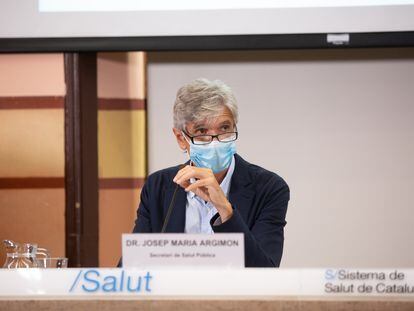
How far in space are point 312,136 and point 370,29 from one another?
533 mm

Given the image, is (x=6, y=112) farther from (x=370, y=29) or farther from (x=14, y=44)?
(x=370, y=29)

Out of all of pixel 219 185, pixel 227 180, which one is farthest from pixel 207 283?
pixel 227 180

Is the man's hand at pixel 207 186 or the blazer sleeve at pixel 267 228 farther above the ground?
the man's hand at pixel 207 186

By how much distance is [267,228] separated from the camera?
156cm

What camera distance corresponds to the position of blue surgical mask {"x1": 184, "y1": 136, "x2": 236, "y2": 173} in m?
1.75

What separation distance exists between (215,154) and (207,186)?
1.40 feet

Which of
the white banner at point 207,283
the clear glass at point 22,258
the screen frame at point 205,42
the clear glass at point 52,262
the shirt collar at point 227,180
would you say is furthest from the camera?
the screen frame at point 205,42

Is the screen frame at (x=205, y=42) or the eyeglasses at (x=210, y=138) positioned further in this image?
the screen frame at (x=205, y=42)

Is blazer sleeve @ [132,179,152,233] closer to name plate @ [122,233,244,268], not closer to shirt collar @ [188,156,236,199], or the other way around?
shirt collar @ [188,156,236,199]

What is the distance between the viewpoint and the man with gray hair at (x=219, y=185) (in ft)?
5.08

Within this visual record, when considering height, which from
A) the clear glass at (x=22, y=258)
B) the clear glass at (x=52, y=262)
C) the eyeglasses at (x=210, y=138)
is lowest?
the clear glass at (x=52, y=262)

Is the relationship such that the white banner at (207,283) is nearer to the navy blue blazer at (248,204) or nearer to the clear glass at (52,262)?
the clear glass at (52,262)

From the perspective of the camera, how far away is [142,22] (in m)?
2.63

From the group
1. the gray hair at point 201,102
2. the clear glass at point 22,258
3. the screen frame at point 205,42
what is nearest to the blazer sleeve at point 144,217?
the gray hair at point 201,102
